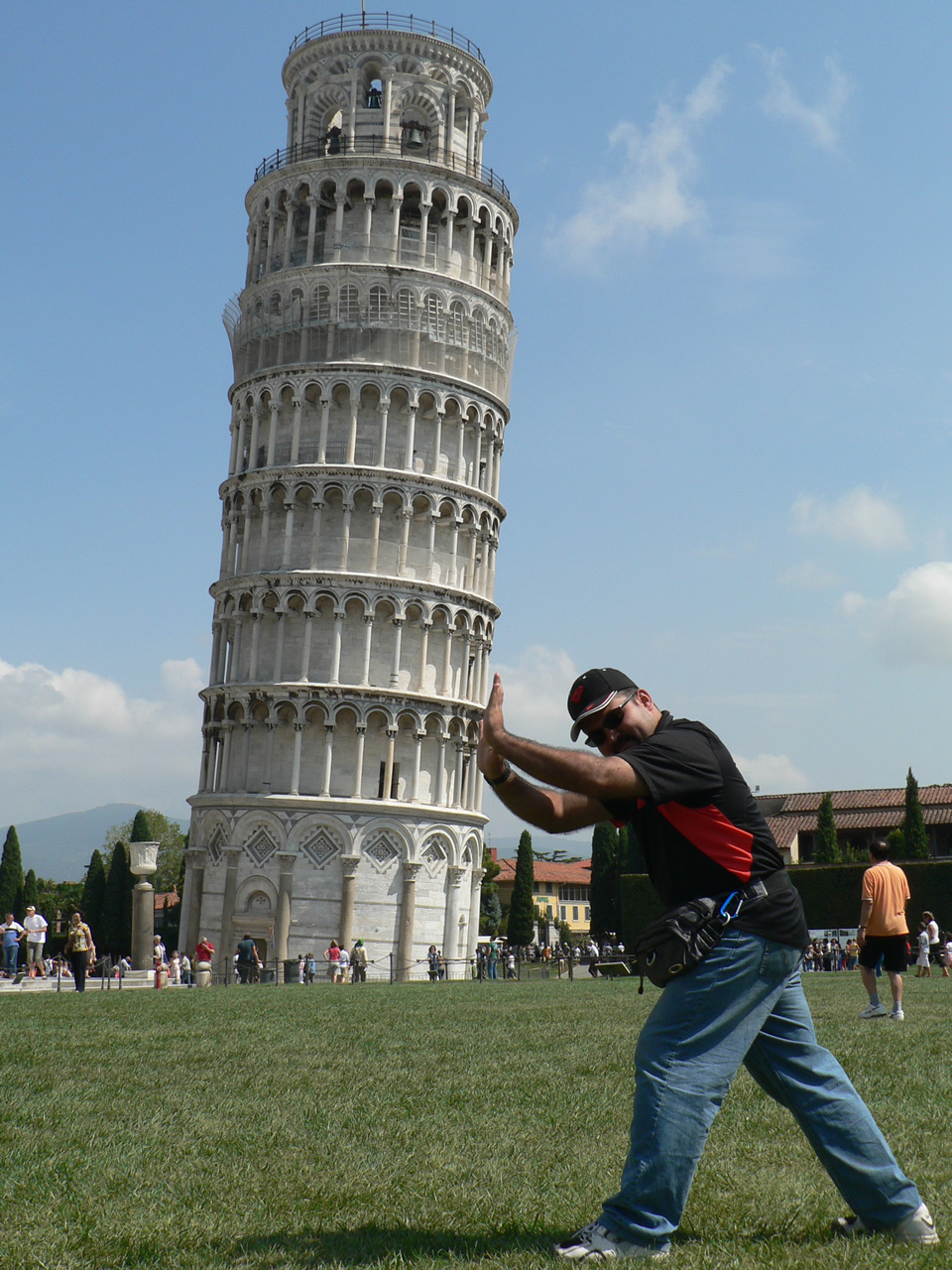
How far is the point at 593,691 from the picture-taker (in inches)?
205

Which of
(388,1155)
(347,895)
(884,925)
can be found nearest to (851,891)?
A: (347,895)

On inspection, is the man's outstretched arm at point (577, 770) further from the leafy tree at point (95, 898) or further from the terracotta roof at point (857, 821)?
the leafy tree at point (95, 898)

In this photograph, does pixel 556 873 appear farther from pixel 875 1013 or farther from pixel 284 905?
pixel 875 1013

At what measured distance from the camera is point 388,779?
53.8 metres

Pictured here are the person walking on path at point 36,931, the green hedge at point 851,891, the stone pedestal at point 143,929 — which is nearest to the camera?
the person walking on path at point 36,931

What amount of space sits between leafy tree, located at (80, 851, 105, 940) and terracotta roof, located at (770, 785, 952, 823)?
42.3 meters

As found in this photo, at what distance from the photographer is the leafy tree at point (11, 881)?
8244 cm

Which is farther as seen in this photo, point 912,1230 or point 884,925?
point 884,925

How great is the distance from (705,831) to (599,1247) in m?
1.53

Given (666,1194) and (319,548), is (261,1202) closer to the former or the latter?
(666,1194)

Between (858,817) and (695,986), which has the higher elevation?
(858,817)

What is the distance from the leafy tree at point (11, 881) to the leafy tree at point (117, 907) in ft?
21.0

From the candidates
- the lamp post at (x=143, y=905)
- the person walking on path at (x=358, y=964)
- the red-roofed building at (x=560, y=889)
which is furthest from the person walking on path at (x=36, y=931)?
the red-roofed building at (x=560, y=889)

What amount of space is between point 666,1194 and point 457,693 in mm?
51743
